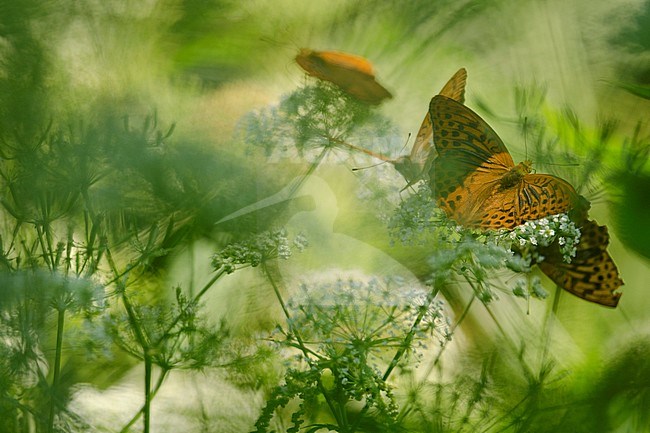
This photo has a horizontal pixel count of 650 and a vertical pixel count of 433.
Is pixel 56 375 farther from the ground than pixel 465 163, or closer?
closer

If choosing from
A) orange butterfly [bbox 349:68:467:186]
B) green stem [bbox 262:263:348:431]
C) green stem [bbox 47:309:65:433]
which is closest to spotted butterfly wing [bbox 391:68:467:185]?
orange butterfly [bbox 349:68:467:186]

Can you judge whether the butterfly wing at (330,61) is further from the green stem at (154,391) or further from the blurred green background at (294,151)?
the green stem at (154,391)

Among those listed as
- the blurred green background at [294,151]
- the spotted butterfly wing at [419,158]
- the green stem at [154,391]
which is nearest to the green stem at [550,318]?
the blurred green background at [294,151]

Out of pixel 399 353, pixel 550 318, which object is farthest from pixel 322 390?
pixel 550 318

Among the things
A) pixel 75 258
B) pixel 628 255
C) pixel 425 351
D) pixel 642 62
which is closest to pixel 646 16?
pixel 642 62

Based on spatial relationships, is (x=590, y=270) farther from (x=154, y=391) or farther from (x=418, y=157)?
(x=154, y=391)

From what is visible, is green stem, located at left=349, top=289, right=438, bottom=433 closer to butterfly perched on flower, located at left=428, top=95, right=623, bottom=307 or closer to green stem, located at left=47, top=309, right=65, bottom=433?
butterfly perched on flower, located at left=428, top=95, right=623, bottom=307

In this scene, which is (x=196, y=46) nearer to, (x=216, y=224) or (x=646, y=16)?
(x=216, y=224)
